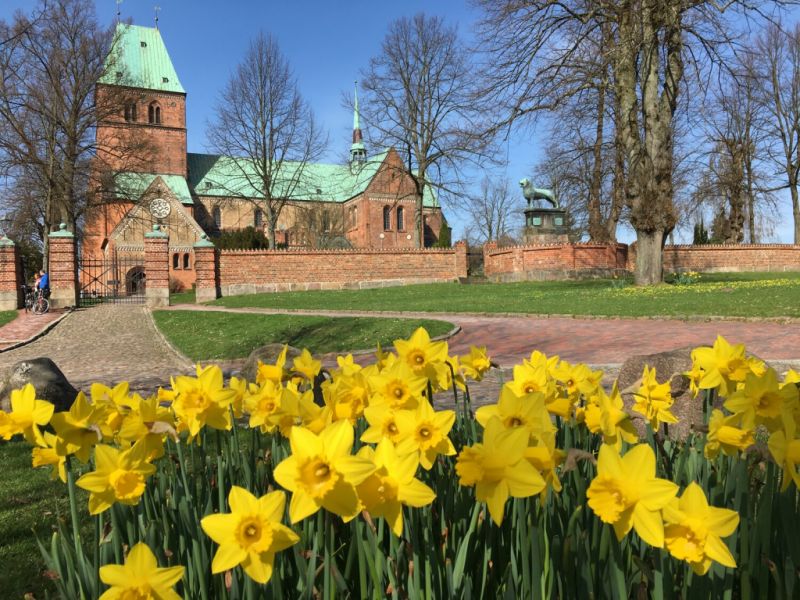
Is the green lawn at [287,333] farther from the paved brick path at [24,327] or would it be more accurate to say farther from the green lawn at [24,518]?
the green lawn at [24,518]

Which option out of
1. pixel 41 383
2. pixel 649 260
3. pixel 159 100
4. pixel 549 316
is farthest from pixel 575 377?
pixel 159 100

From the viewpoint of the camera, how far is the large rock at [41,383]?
214 inches

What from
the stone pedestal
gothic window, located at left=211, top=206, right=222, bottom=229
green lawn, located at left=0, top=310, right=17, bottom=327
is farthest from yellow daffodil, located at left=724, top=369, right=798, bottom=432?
gothic window, located at left=211, top=206, right=222, bottom=229

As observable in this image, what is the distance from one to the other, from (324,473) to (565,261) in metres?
30.4

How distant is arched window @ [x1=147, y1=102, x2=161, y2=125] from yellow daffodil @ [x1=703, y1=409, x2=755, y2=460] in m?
59.9

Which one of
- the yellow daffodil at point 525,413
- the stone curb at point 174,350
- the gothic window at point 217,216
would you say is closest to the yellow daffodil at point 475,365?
the yellow daffodil at point 525,413

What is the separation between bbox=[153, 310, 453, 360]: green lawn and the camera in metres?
10.5

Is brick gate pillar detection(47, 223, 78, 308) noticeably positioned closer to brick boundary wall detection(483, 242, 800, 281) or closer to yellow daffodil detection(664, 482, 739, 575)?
brick boundary wall detection(483, 242, 800, 281)

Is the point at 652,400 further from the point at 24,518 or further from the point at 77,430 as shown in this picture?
the point at 24,518

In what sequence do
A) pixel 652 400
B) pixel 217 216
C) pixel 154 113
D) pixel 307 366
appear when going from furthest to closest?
1. pixel 217 216
2. pixel 154 113
3. pixel 307 366
4. pixel 652 400

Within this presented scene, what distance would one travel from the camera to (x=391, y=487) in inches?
38.8

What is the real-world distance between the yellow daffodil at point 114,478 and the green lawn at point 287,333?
8091 millimetres

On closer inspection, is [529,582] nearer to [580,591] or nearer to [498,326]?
[580,591]

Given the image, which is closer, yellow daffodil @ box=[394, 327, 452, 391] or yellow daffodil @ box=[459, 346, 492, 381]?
yellow daffodil @ box=[394, 327, 452, 391]
